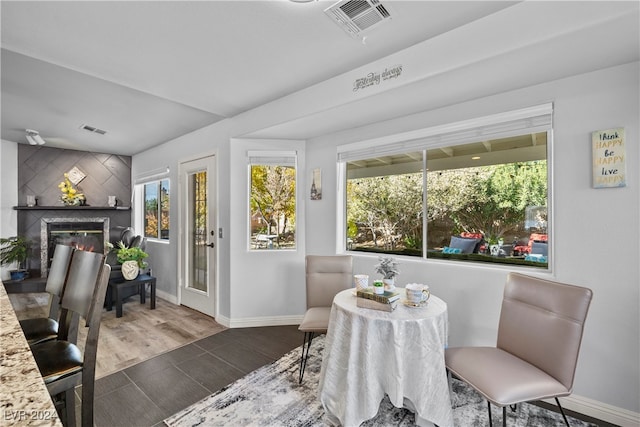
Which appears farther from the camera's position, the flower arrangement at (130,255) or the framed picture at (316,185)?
the flower arrangement at (130,255)

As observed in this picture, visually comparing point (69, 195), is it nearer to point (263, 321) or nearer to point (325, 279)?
point (263, 321)

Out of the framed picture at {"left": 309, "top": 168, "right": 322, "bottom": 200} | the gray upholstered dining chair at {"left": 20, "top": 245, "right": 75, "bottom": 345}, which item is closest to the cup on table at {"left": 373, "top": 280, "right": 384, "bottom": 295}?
the framed picture at {"left": 309, "top": 168, "right": 322, "bottom": 200}

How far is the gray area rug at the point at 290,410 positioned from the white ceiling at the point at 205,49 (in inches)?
89.4

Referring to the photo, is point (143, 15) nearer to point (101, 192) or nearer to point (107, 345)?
point (107, 345)

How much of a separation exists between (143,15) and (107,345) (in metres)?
2.98

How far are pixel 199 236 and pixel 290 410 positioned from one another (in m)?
2.84

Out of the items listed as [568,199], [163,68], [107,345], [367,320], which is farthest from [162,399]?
[568,199]

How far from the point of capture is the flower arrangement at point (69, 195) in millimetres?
5043

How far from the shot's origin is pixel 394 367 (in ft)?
5.63

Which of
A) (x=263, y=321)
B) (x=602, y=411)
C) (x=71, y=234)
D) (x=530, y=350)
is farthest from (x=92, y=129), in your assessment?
(x=602, y=411)

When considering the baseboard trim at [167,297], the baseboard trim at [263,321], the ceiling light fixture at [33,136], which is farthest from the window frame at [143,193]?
the baseboard trim at [263,321]

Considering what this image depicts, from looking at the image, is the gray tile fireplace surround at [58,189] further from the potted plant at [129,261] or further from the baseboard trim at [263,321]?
the baseboard trim at [263,321]

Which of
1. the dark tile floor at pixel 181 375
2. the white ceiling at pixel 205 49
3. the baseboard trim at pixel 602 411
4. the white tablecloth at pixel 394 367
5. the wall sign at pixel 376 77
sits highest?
the white ceiling at pixel 205 49

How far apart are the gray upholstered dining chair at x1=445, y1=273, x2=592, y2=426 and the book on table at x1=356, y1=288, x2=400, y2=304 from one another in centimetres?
49
